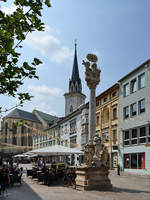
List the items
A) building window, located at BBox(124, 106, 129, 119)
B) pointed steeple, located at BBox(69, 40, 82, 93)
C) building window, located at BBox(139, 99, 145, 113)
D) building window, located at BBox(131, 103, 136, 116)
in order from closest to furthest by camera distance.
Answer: building window, located at BBox(139, 99, 145, 113), building window, located at BBox(131, 103, 136, 116), building window, located at BBox(124, 106, 129, 119), pointed steeple, located at BBox(69, 40, 82, 93)

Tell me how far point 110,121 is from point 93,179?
23.9m

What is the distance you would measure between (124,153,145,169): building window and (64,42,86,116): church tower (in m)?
60.7

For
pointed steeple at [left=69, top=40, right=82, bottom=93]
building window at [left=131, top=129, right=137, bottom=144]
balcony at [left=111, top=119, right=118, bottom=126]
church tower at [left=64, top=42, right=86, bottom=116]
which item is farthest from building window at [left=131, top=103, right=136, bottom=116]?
pointed steeple at [left=69, top=40, right=82, bottom=93]

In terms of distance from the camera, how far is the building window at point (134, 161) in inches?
1194

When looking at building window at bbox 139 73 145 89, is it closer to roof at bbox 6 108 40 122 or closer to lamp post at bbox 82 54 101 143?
lamp post at bbox 82 54 101 143

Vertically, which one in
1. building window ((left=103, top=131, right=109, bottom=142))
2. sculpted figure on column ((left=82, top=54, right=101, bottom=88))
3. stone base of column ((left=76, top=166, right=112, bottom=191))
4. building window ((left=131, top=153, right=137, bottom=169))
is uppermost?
sculpted figure on column ((left=82, top=54, right=101, bottom=88))

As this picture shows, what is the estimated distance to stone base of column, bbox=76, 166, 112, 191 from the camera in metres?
15.9

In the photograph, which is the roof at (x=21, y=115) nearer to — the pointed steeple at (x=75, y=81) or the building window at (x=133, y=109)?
the pointed steeple at (x=75, y=81)

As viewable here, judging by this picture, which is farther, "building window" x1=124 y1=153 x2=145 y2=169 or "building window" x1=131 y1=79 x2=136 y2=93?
"building window" x1=131 y1=79 x2=136 y2=93

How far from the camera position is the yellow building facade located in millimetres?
37562

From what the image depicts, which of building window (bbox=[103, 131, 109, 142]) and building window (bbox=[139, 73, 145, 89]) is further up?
building window (bbox=[139, 73, 145, 89])

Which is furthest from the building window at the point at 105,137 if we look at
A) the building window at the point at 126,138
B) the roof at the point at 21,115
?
the roof at the point at 21,115

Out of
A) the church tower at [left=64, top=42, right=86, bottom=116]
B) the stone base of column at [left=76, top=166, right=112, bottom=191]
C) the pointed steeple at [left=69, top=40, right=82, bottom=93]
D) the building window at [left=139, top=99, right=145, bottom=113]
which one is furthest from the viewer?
the pointed steeple at [left=69, top=40, right=82, bottom=93]

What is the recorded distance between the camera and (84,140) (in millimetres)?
51219
